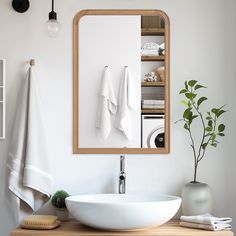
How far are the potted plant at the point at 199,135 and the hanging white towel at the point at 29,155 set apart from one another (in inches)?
31.5

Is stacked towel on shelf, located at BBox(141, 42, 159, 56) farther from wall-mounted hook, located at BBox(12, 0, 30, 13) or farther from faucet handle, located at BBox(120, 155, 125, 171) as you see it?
wall-mounted hook, located at BBox(12, 0, 30, 13)

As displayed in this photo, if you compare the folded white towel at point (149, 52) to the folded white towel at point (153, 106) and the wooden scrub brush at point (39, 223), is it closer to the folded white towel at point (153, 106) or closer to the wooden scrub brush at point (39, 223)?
the folded white towel at point (153, 106)

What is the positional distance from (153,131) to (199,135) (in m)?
0.27

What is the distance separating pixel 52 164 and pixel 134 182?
49 cm

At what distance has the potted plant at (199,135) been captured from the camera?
2760 millimetres

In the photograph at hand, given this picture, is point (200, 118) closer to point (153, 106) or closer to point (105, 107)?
point (153, 106)

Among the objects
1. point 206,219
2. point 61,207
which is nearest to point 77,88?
point 61,207

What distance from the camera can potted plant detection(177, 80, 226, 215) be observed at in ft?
9.05

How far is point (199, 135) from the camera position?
2.95 metres

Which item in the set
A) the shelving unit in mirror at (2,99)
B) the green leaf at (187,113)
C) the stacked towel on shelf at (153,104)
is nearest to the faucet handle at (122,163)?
the stacked towel on shelf at (153,104)

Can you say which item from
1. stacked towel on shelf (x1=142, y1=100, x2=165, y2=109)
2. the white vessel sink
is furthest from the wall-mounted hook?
the white vessel sink

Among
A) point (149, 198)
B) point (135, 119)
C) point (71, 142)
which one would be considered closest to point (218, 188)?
point (149, 198)

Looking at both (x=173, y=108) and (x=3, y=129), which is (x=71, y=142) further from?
(x=173, y=108)

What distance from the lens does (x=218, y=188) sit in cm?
295
